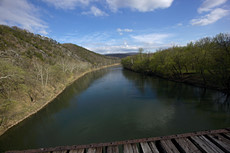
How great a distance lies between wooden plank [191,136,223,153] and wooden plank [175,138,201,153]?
0.20 metres

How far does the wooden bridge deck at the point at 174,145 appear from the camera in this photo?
346cm

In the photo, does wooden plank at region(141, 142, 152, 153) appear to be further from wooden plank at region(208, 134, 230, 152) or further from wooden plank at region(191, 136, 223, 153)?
wooden plank at region(208, 134, 230, 152)

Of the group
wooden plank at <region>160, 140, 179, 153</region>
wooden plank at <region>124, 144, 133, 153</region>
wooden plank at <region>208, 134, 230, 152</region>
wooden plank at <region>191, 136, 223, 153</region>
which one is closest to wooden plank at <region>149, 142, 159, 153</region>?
wooden plank at <region>160, 140, 179, 153</region>

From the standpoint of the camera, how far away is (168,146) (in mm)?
3568

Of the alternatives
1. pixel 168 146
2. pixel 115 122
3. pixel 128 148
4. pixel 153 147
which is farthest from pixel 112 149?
pixel 115 122

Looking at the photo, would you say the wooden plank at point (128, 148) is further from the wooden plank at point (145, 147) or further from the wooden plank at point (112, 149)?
the wooden plank at point (145, 147)

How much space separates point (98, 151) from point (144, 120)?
445 inches

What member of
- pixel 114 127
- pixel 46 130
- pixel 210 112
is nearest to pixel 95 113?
pixel 114 127

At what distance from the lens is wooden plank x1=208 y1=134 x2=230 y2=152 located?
11.1ft

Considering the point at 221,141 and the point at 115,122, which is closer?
the point at 221,141

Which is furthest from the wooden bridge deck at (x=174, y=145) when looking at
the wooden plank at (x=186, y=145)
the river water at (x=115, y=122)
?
the river water at (x=115, y=122)

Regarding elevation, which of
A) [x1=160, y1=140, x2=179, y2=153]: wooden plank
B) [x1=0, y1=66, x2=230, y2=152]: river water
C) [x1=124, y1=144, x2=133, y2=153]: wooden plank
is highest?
[x1=160, y1=140, x2=179, y2=153]: wooden plank

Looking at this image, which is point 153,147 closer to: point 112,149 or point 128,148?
point 128,148

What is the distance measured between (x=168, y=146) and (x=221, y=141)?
71.7 inches
